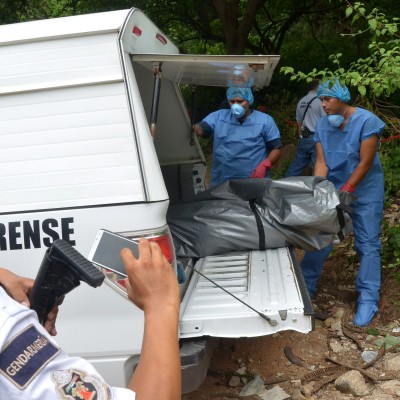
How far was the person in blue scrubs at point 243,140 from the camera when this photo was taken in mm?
4961

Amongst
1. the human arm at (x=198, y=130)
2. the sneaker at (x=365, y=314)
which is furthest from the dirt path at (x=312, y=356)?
the human arm at (x=198, y=130)

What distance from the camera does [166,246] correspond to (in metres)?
2.69

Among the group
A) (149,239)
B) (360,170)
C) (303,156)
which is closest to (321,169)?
(360,170)

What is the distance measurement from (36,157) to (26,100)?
0.27m

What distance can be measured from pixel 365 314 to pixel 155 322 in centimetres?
334

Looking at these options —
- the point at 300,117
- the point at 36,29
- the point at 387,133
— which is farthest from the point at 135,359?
the point at 300,117

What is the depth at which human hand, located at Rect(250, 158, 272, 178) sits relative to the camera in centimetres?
489

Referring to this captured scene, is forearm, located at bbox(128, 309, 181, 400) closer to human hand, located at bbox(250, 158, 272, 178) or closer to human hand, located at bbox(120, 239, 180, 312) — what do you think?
human hand, located at bbox(120, 239, 180, 312)

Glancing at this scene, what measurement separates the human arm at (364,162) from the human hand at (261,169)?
0.87m

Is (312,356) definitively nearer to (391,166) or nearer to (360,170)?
(360,170)

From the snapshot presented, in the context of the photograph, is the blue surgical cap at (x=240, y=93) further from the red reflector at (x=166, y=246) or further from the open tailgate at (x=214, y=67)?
the red reflector at (x=166, y=246)

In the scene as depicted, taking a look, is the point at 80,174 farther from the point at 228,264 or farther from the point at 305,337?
the point at 305,337

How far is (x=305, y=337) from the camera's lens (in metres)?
4.18

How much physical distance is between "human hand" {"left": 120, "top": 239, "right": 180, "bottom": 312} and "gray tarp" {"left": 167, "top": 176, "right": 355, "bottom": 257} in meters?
2.47
